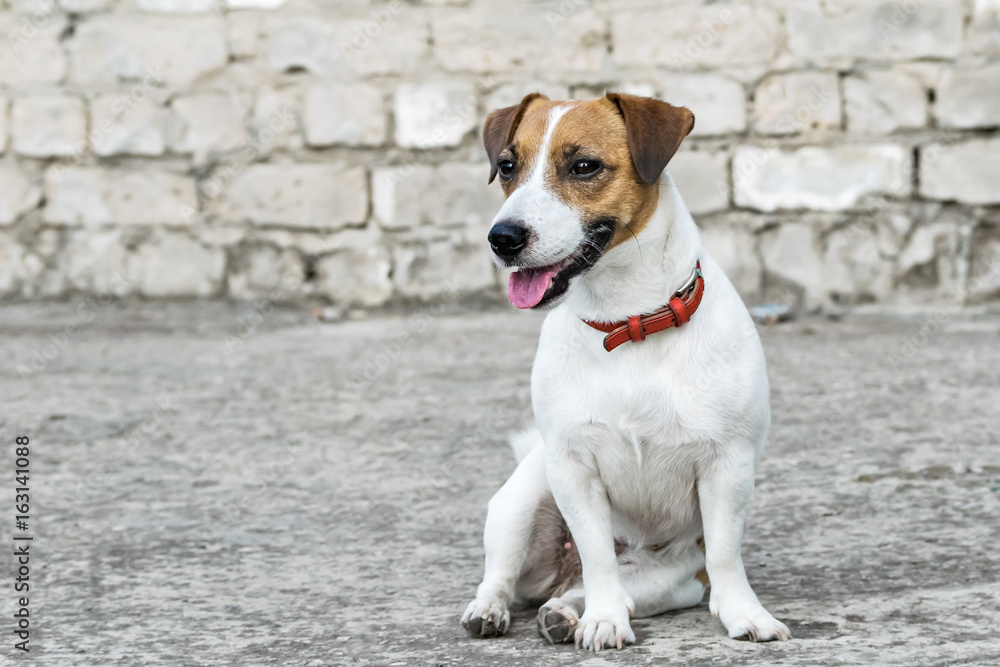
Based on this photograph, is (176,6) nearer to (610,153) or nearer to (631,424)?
(610,153)

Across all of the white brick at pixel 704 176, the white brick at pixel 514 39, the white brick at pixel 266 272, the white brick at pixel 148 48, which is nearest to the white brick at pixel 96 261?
the white brick at pixel 266 272

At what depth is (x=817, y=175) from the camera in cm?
684

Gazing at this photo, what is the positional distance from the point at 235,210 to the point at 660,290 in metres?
5.10

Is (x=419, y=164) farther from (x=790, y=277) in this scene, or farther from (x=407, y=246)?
(x=790, y=277)

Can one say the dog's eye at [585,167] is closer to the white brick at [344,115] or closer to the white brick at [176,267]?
the white brick at [344,115]

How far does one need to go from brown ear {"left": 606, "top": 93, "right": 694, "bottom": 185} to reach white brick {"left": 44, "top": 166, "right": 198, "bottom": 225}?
5.04 metres

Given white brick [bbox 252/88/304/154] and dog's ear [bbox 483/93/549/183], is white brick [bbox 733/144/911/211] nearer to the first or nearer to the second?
white brick [bbox 252/88/304/154]

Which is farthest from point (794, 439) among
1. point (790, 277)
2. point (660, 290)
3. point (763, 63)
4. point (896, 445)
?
point (763, 63)

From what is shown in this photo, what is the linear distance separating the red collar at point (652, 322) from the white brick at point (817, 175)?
4.43 metres

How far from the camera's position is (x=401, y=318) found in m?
7.34

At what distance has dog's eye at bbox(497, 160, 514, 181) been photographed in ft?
9.69

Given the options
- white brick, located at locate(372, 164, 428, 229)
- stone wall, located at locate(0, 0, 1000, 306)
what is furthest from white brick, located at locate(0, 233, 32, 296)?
white brick, located at locate(372, 164, 428, 229)

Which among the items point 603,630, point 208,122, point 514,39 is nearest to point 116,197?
point 208,122

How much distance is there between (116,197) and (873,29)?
4.73m
